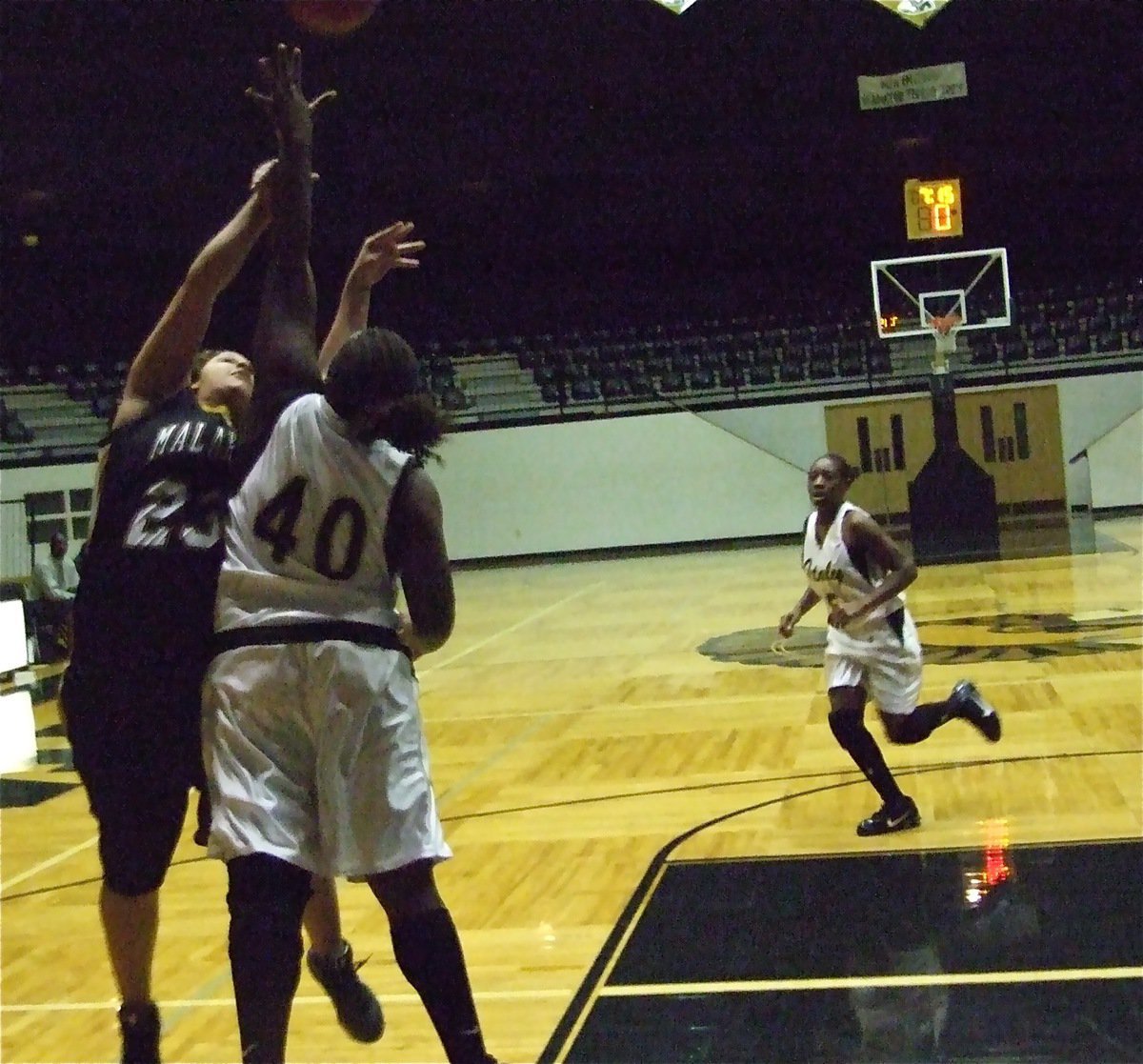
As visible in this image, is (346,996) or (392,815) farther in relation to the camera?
(346,996)

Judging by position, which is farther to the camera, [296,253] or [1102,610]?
[1102,610]

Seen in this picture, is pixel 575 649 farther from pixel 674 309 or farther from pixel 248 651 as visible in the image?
pixel 674 309

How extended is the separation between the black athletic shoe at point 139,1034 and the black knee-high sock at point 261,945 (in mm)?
642

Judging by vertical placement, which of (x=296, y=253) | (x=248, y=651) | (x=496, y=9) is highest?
(x=496, y=9)

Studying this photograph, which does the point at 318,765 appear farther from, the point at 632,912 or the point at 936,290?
the point at 936,290

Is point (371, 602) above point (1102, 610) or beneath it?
above

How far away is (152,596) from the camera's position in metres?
2.65

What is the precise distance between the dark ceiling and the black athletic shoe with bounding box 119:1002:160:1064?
30.0ft

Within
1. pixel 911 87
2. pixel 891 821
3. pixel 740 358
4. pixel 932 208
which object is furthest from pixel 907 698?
pixel 740 358

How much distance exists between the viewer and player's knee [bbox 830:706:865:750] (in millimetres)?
5043

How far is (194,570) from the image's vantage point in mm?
2652

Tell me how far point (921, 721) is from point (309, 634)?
339 cm

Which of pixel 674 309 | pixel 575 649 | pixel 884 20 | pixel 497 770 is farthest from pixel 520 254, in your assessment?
pixel 497 770

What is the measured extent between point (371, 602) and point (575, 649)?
29.5 ft
